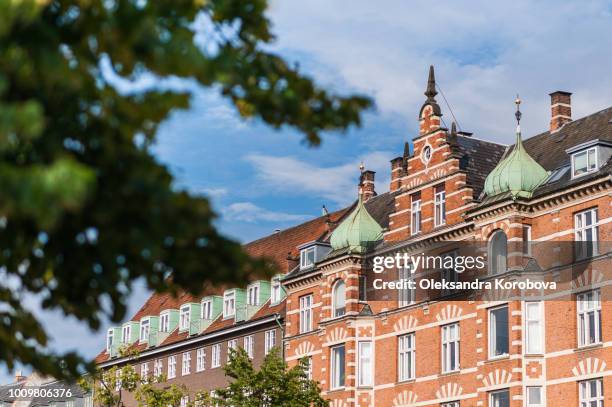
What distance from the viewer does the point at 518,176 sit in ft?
131

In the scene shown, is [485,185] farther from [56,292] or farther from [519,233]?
[56,292]

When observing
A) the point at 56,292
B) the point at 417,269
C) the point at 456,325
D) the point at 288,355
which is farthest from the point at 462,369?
the point at 56,292

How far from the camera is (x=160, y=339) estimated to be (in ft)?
216

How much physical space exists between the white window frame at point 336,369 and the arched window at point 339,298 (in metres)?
1.39

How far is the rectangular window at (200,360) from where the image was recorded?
60.6m

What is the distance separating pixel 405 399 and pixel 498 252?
7.07m

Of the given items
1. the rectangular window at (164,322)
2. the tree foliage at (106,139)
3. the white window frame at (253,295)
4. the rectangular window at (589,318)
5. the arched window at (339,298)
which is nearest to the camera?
the tree foliage at (106,139)

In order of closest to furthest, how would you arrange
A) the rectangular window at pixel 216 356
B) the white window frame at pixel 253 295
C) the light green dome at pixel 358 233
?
the light green dome at pixel 358 233, the white window frame at pixel 253 295, the rectangular window at pixel 216 356

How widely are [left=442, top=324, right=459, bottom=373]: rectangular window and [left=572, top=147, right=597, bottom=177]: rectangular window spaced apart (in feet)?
22.9

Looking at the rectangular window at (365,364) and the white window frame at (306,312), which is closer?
the rectangular window at (365,364)

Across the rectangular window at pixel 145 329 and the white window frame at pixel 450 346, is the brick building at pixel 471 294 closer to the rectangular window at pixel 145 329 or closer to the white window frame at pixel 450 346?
the white window frame at pixel 450 346

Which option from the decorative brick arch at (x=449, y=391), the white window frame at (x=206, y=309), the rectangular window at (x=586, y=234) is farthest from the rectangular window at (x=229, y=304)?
the rectangular window at (x=586, y=234)

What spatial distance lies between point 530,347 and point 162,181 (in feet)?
101

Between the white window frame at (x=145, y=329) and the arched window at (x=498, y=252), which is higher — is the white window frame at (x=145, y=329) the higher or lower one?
the higher one
